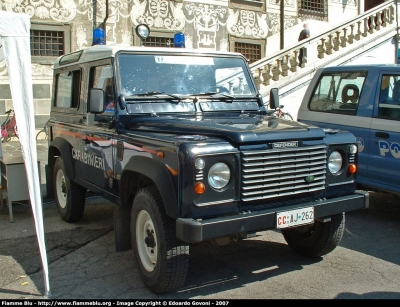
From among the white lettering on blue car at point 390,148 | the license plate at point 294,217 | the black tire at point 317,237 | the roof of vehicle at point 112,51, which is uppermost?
the roof of vehicle at point 112,51

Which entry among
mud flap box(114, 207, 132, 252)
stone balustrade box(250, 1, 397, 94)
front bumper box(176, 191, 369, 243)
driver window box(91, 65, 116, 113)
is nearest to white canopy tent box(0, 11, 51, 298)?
mud flap box(114, 207, 132, 252)

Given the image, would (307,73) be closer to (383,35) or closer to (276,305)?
(383,35)

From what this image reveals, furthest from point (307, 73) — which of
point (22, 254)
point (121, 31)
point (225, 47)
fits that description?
point (22, 254)

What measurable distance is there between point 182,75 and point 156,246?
195 centimetres

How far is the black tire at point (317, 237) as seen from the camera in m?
4.64

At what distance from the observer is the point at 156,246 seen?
13.0 feet

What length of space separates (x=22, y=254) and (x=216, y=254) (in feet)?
6.64

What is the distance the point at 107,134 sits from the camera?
4910 millimetres

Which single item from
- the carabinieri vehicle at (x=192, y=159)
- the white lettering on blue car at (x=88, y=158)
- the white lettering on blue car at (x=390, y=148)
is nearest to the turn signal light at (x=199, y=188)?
the carabinieri vehicle at (x=192, y=159)

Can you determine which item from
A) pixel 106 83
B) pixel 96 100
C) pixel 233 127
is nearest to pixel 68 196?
pixel 106 83

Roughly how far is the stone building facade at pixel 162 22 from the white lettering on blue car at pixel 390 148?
373 inches

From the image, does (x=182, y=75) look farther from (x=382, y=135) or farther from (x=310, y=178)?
(x=382, y=135)

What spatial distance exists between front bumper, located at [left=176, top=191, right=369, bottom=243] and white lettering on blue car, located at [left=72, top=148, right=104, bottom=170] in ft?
6.00

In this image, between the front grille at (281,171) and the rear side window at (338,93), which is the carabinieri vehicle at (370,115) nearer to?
the rear side window at (338,93)
